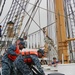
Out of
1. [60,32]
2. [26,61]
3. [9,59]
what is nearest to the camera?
[26,61]

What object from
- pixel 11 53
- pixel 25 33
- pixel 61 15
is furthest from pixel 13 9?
pixel 11 53

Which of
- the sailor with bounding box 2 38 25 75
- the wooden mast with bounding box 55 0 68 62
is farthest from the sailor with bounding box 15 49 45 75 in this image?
the wooden mast with bounding box 55 0 68 62

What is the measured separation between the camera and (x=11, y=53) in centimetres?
555

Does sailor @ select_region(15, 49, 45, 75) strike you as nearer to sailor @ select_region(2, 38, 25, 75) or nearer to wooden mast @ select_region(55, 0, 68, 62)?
sailor @ select_region(2, 38, 25, 75)

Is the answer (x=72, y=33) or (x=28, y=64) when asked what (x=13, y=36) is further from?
(x=28, y=64)

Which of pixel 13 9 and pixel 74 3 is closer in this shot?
pixel 13 9

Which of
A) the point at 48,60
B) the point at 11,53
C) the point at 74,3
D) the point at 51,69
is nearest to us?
the point at 11,53

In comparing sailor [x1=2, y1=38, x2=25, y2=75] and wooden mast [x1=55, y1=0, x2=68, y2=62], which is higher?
wooden mast [x1=55, y1=0, x2=68, y2=62]

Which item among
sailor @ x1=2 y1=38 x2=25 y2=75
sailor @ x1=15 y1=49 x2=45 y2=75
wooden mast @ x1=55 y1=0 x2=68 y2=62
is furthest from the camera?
wooden mast @ x1=55 y1=0 x2=68 y2=62

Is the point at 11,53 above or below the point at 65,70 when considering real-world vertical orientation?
above

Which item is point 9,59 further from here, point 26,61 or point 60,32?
point 60,32

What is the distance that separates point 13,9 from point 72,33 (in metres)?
2.88

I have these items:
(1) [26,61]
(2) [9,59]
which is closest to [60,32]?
(2) [9,59]

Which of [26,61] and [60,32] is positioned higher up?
[60,32]
